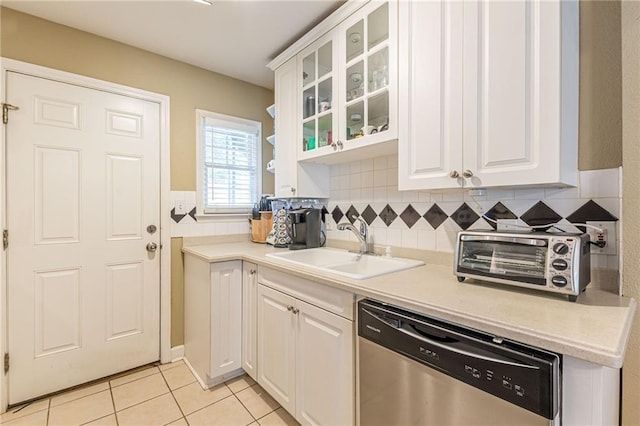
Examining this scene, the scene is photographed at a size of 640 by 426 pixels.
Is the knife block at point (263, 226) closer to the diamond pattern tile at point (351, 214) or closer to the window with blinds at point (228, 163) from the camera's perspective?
the window with blinds at point (228, 163)

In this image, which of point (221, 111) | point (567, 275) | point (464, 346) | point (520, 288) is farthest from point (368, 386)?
point (221, 111)

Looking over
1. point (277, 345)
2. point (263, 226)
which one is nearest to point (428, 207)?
point (277, 345)

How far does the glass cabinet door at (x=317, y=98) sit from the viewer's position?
1.84m

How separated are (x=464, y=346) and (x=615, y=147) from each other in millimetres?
910

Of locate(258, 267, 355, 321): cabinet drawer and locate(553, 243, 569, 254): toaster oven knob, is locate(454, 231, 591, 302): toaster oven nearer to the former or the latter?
locate(553, 243, 569, 254): toaster oven knob

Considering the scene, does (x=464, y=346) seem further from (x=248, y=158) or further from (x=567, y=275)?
(x=248, y=158)

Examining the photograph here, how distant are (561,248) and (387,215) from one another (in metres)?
0.98

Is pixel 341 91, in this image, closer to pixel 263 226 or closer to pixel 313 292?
pixel 313 292

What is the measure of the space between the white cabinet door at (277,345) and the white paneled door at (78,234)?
40.4 inches

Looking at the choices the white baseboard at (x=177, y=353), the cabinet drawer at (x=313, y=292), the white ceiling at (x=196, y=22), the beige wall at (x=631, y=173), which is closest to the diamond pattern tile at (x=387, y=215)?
the cabinet drawer at (x=313, y=292)

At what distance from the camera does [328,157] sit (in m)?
1.97

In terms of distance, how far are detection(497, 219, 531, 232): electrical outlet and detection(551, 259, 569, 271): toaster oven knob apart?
1.12ft

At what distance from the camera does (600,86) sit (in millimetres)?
1089

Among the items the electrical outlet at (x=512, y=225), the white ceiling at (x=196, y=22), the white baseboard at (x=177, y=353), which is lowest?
the white baseboard at (x=177, y=353)
